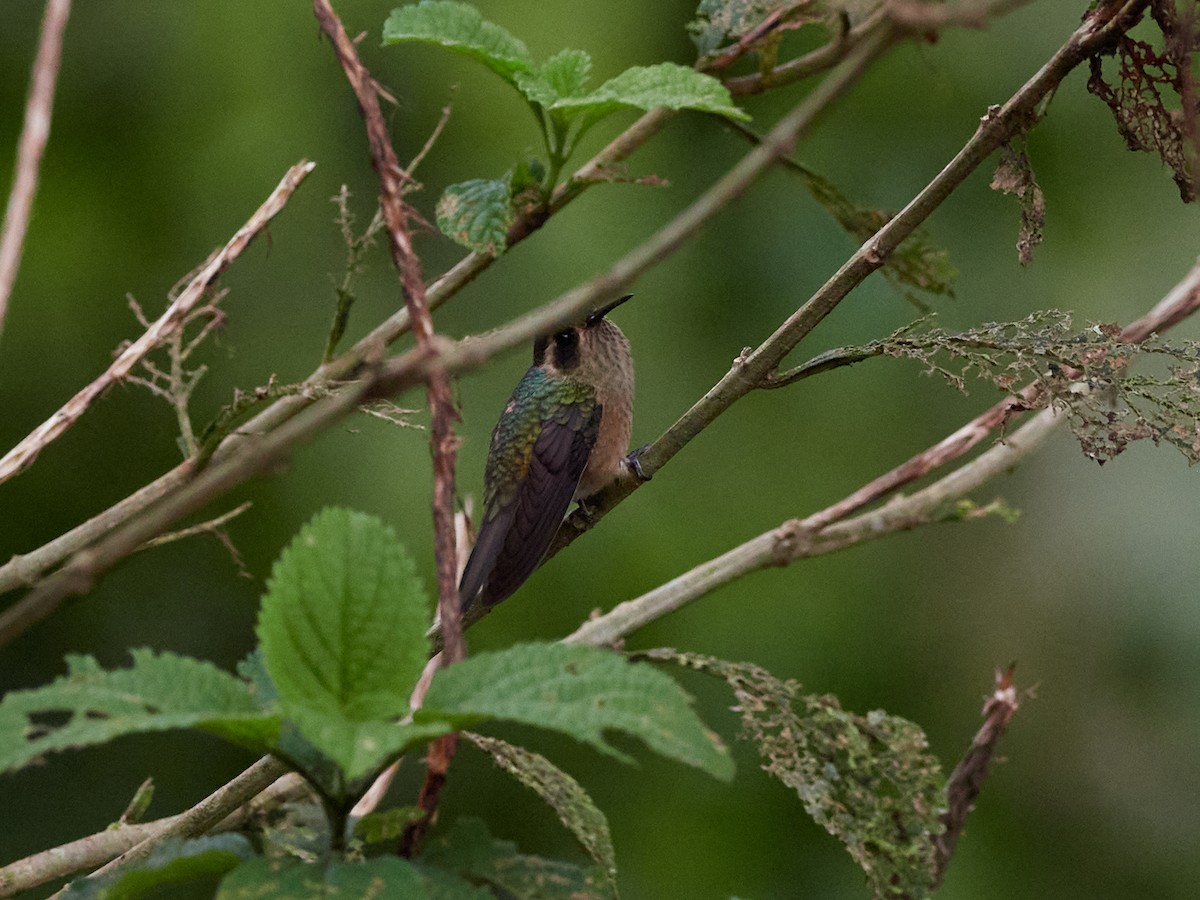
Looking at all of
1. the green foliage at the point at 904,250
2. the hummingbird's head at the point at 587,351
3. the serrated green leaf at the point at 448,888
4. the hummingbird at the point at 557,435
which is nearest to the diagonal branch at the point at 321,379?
the green foliage at the point at 904,250

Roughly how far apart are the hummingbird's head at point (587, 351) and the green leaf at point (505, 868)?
273cm

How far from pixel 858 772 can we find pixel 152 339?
3.38 feet

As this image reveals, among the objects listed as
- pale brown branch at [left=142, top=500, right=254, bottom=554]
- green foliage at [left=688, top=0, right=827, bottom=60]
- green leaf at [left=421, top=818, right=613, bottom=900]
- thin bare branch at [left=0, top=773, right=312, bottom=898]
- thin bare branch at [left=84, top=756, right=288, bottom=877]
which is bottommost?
thin bare branch at [left=0, top=773, right=312, bottom=898]

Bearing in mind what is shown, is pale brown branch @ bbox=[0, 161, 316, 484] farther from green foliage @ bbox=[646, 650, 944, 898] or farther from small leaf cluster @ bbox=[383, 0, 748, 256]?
green foliage @ bbox=[646, 650, 944, 898]

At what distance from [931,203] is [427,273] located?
284 centimetres

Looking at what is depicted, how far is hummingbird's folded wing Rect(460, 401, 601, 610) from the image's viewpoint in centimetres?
285

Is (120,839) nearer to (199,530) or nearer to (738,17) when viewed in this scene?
(199,530)

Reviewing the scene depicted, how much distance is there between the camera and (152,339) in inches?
65.1

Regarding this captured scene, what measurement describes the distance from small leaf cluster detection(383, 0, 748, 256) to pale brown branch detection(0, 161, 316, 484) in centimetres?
24

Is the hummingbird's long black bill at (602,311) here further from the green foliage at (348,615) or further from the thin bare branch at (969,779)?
the green foliage at (348,615)

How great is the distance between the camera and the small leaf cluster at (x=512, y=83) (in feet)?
5.30

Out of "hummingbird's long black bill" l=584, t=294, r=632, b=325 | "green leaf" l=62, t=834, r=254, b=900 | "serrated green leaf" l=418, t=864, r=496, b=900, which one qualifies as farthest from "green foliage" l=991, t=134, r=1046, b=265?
"hummingbird's long black bill" l=584, t=294, r=632, b=325

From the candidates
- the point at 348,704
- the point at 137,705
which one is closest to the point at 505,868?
the point at 348,704

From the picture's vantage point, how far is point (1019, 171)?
63.9 inches
